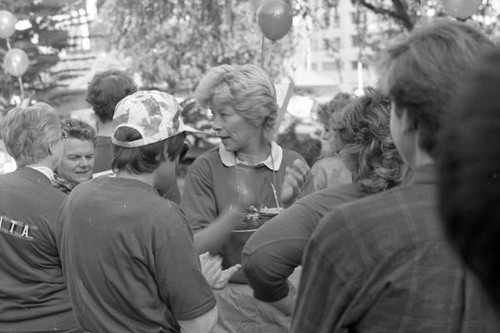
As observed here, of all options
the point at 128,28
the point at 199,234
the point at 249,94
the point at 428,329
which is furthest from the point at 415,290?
the point at 128,28

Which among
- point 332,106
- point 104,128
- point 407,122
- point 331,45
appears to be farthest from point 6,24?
point 407,122

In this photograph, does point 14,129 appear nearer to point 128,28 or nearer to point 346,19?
point 128,28

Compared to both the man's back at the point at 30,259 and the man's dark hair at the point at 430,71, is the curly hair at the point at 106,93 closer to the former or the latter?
the man's back at the point at 30,259

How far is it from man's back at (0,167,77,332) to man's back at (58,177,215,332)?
2.34ft

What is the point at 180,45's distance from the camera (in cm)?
1822

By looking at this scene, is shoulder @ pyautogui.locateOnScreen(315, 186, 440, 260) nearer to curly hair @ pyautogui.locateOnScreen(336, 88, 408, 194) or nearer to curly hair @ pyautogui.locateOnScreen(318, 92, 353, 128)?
curly hair @ pyautogui.locateOnScreen(336, 88, 408, 194)

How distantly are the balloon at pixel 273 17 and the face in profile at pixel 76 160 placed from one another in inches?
137

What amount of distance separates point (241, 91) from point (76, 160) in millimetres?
1295

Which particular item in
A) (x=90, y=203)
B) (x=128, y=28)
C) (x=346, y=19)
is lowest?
(x=346, y=19)

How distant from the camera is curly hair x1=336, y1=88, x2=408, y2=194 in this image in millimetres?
1907

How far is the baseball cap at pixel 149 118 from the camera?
2471mm

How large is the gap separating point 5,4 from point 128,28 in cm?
319

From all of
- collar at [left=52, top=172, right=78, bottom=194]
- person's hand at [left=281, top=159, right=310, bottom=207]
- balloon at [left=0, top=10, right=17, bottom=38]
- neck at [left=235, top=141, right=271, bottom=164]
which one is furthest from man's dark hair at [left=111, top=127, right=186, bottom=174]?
balloon at [left=0, top=10, right=17, bottom=38]

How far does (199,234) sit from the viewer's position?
2.87m
